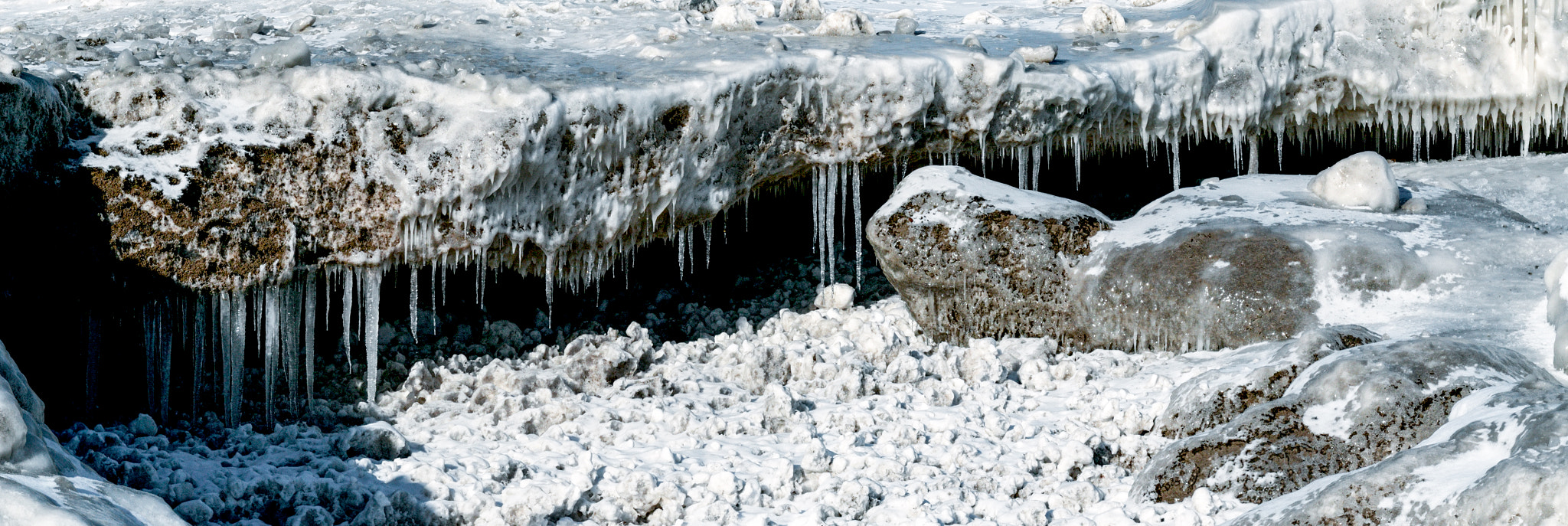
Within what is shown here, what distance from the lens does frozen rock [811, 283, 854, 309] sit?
6500 millimetres

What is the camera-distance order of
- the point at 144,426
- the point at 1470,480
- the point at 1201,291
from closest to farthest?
the point at 1470,480, the point at 144,426, the point at 1201,291

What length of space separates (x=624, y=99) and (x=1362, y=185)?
3.40 metres

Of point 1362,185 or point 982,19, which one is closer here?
point 1362,185

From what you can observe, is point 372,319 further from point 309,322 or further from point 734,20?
point 734,20

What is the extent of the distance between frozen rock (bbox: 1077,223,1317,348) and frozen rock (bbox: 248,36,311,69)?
11.0ft

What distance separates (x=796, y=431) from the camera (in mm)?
4652

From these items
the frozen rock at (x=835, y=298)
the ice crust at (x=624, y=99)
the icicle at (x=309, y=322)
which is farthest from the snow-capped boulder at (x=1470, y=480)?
the icicle at (x=309, y=322)

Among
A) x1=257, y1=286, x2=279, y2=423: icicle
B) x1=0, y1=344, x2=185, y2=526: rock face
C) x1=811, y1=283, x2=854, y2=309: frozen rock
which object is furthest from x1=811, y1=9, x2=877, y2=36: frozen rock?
x1=0, y1=344, x2=185, y2=526: rock face

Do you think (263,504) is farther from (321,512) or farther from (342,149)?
(342,149)

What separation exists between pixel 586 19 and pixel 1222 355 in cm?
358


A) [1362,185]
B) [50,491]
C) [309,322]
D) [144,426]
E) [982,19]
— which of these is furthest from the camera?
[982,19]

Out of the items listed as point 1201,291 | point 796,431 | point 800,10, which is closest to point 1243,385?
point 1201,291

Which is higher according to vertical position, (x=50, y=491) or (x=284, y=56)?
(x=284, y=56)

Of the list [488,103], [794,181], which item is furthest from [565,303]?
[488,103]
